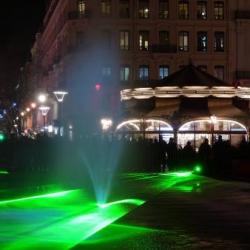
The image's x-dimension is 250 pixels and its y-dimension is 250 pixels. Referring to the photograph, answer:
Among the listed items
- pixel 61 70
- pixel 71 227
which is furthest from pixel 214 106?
pixel 61 70

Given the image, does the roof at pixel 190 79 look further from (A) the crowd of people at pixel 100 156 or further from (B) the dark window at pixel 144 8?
(B) the dark window at pixel 144 8

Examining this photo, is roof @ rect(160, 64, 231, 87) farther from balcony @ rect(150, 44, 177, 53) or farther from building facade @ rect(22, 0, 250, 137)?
balcony @ rect(150, 44, 177, 53)

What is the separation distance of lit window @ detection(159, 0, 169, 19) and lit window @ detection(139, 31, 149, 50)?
7.56 feet

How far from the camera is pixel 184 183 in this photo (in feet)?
83.8

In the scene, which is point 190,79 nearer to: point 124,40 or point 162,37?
point 162,37

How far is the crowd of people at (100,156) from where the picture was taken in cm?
3169

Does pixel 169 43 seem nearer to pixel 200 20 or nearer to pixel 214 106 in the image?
pixel 200 20

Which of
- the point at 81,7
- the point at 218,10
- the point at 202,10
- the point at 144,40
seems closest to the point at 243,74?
the point at 218,10

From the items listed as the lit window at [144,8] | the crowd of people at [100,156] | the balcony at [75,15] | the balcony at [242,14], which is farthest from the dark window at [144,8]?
the crowd of people at [100,156]

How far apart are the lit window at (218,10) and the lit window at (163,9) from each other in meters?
4.91

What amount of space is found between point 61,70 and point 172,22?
1549 centimetres

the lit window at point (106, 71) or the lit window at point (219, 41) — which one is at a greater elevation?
the lit window at point (219, 41)

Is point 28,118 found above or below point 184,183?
above

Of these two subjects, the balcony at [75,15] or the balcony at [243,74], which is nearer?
the balcony at [243,74]
